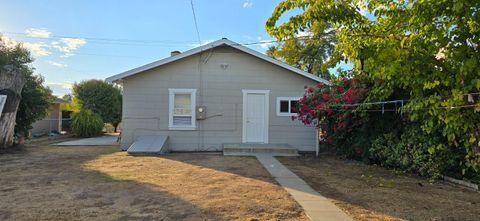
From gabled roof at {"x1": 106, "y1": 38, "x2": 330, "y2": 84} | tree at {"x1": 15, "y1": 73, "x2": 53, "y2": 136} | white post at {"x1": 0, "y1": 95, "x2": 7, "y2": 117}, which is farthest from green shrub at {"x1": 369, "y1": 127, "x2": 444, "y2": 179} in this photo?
tree at {"x1": 15, "y1": 73, "x2": 53, "y2": 136}

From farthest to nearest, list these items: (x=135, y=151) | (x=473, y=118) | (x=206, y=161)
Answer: (x=135, y=151)
(x=206, y=161)
(x=473, y=118)

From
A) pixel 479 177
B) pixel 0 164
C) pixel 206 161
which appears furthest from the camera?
pixel 206 161

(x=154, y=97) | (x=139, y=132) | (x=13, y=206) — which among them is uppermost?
(x=154, y=97)

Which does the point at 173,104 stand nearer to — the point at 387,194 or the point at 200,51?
the point at 200,51

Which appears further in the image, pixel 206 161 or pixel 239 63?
pixel 239 63

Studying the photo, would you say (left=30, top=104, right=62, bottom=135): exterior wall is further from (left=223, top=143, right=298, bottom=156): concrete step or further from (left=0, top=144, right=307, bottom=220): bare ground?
(left=223, top=143, right=298, bottom=156): concrete step

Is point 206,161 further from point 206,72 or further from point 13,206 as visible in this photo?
point 13,206

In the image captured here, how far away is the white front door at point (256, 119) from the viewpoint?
13.4m

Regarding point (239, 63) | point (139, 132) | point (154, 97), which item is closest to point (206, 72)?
point (239, 63)

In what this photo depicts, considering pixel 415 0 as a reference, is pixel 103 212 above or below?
below

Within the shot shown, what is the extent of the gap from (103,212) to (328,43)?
28335 millimetres

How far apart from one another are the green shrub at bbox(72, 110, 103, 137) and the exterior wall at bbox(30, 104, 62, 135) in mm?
1762

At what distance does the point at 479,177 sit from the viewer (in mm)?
7082

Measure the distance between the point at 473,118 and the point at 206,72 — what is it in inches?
353
